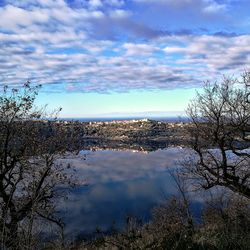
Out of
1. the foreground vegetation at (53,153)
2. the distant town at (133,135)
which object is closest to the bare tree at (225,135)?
the foreground vegetation at (53,153)

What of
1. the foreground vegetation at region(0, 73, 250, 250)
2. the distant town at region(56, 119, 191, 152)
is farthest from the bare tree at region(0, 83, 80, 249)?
the distant town at region(56, 119, 191, 152)

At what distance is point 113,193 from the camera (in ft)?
196

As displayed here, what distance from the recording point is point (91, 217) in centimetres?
4834

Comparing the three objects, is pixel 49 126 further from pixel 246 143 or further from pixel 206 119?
pixel 246 143

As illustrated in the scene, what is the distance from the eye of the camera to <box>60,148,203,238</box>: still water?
146 feet

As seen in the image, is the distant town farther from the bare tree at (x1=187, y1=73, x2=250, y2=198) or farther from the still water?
the bare tree at (x1=187, y1=73, x2=250, y2=198)

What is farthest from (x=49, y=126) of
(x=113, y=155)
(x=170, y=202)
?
(x=113, y=155)

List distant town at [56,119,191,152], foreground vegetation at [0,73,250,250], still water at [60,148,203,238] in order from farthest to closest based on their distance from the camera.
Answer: distant town at [56,119,191,152], still water at [60,148,203,238], foreground vegetation at [0,73,250,250]

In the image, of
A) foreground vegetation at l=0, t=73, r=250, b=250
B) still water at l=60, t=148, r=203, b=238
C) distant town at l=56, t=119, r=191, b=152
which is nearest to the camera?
foreground vegetation at l=0, t=73, r=250, b=250

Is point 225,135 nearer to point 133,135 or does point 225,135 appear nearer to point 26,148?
point 26,148

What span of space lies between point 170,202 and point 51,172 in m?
23.0

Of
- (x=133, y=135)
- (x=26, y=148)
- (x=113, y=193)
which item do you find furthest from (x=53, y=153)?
(x=133, y=135)

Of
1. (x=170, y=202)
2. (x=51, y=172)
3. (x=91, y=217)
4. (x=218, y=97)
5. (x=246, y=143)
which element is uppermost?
(x=218, y=97)

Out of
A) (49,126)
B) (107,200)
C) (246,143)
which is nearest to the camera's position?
(49,126)
